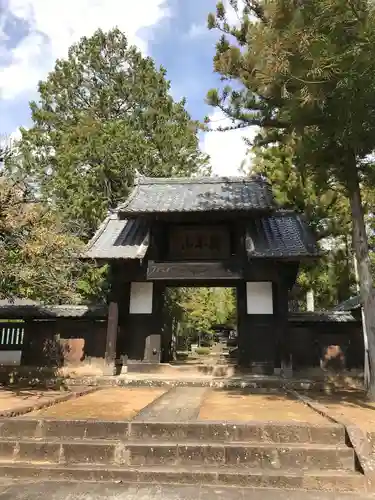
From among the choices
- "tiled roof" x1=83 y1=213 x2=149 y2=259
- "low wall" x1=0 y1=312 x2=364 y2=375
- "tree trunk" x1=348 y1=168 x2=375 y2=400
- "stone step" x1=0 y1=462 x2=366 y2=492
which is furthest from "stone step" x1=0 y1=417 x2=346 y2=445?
"tiled roof" x1=83 y1=213 x2=149 y2=259

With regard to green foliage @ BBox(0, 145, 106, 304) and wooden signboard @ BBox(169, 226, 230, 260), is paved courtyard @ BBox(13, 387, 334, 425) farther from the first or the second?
wooden signboard @ BBox(169, 226, 230, 260)

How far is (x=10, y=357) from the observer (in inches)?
539

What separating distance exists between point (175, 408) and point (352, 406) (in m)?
3.82

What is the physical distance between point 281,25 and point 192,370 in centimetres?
994

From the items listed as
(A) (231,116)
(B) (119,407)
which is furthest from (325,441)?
(A) (231,116)

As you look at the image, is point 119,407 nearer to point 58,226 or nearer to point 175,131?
point 58,226

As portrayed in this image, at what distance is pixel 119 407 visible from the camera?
805 cm

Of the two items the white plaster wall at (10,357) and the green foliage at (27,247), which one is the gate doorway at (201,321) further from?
the green foliage at (27,247)

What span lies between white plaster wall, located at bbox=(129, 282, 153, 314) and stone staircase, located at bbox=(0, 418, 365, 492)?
7.32m

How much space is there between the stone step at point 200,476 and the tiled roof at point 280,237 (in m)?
7.23

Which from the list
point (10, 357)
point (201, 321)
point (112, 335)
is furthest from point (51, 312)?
point (201, 321)

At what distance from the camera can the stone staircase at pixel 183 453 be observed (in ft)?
17.4

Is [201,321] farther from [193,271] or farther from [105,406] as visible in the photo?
[105,406]

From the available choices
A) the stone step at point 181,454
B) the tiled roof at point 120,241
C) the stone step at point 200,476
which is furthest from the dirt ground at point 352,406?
the tiled roof at point 120,241
